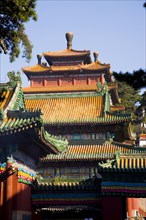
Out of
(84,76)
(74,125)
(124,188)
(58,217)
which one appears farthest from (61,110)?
(84,76)

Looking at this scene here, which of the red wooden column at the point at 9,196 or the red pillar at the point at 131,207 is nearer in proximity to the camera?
the red wooden column at the point at 9,196

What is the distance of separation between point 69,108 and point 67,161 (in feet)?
16.9

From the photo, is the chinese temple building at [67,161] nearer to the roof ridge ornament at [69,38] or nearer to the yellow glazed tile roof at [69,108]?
the yellow glazed tile roof at [69,108]

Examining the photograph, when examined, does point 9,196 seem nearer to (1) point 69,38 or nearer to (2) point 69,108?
(2) point 69,108

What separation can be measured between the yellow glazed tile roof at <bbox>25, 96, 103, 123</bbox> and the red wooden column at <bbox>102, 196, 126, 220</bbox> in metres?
9.89

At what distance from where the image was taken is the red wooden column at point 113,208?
18156mm

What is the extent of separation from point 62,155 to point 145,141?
27.5m

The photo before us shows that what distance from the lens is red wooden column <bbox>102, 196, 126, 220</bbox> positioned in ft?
59.6

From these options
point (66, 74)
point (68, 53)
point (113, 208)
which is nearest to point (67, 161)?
point (113, 208)

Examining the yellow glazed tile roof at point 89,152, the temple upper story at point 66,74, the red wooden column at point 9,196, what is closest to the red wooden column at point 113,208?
the red wooden column at point 9,196

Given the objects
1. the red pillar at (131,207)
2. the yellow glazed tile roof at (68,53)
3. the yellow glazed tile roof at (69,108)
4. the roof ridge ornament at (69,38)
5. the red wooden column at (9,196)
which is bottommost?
the red pillar at (131,207)

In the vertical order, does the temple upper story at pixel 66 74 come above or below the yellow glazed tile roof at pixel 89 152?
above

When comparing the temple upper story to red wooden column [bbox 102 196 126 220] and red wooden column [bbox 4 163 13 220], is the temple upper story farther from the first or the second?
red wooden column [bbox 4 163 13 220]

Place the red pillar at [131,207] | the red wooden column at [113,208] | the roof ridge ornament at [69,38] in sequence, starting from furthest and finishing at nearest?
the roof ridge ornament at [69,38], the red pillar at [131,207], the red wooden column at [113,208]
